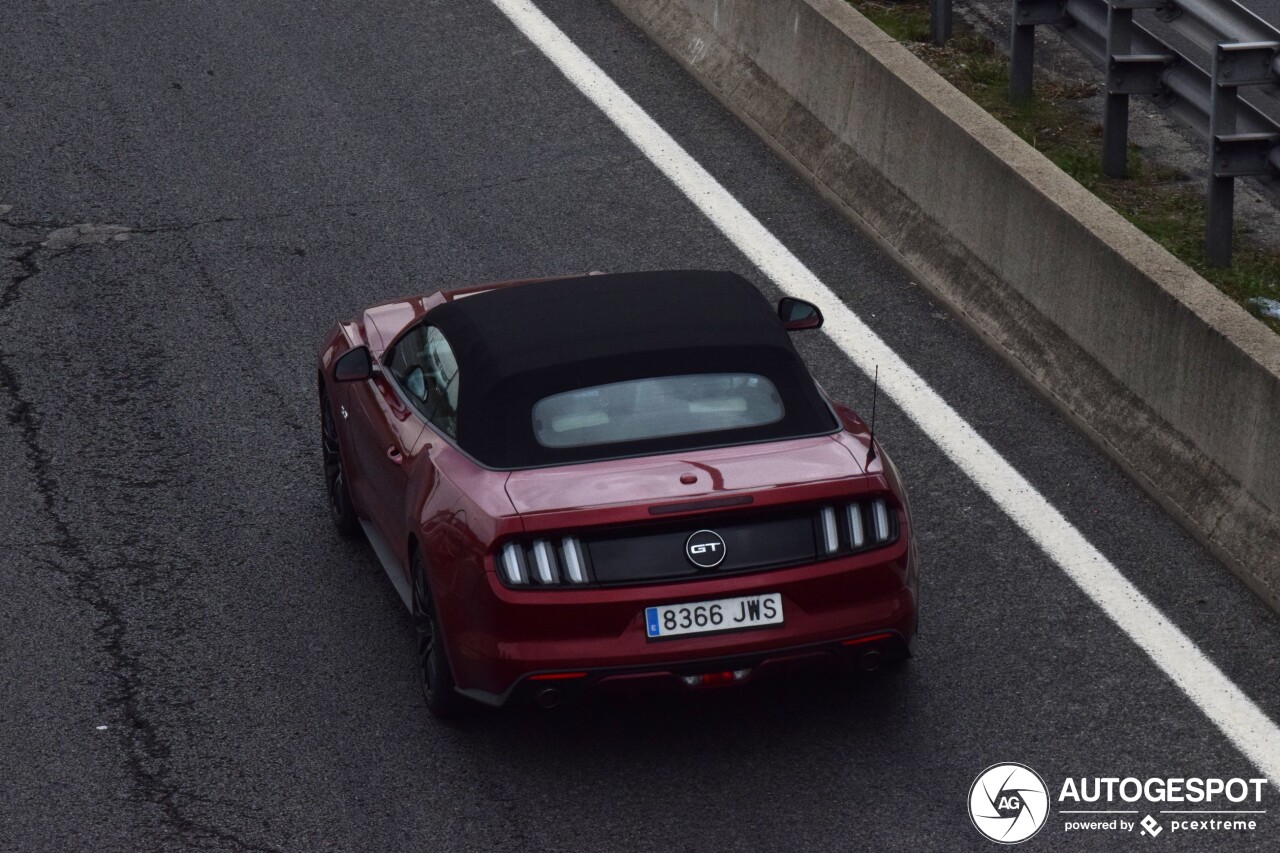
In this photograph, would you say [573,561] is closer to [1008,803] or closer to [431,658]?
[431,658]

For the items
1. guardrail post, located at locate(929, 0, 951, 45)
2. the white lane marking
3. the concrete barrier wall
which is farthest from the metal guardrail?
the white lane marking

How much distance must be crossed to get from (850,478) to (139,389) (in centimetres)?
481

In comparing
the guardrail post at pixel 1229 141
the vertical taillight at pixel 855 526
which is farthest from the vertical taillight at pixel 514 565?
the guardrail post at pixel 1229 141

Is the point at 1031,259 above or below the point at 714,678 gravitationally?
below

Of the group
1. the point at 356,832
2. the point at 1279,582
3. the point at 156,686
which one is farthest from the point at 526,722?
the point at 1279,582

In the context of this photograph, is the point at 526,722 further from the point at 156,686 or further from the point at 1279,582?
the point at 1279,582

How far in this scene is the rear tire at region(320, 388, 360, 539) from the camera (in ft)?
28.1

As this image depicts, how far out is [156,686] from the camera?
24.4ft

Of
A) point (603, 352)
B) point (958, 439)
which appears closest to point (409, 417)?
point (603, 352)

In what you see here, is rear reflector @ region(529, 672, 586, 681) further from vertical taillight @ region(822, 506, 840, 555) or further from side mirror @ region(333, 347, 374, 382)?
side mirror @ region(333, 347, 374, 382)

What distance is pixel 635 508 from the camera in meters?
6.40

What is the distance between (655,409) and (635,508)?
2.06 feet

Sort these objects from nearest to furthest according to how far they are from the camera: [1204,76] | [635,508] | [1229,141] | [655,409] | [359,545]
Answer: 1. [635,508]
2. [655,409]
3. [359,545]
4. [1229,141]
5. [1204,76]

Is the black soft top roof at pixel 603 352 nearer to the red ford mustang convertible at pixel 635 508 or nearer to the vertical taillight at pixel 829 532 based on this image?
the red ford mustang convertible at pixel 635 508
